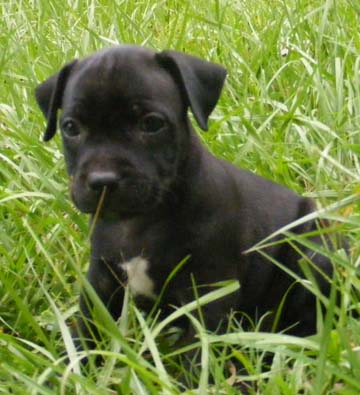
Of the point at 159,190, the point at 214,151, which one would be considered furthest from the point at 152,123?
the point at 214,151

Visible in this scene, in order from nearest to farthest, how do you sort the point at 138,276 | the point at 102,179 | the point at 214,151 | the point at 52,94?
the point at 102,179 < the point at 138,276 < the point at 52,94 < the point at 214,151

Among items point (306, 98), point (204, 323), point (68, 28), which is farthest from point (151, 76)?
point (68, 28)

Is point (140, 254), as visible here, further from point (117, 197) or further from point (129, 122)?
point (129, 122)

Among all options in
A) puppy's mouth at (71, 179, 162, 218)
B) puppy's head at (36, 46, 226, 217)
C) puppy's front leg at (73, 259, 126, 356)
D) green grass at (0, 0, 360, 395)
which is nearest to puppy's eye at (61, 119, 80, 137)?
puppy's head at (36, 46, 226, 217)

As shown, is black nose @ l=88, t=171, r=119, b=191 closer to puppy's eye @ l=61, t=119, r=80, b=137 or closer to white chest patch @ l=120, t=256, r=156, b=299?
puppy's eye @ l=61, t=119, r=80, b=137

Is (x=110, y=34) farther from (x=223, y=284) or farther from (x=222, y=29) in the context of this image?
(x=223, y=284)

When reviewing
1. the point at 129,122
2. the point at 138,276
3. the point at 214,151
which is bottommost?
the point at 214,151

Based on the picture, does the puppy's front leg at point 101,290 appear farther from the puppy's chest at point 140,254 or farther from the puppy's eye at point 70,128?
the puppy's eye at point 70,128
